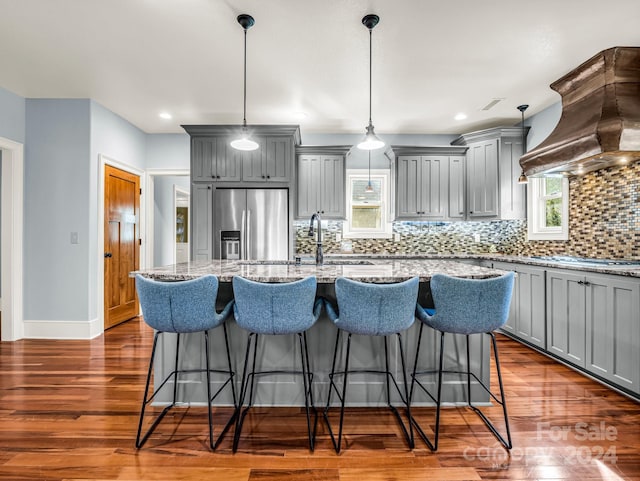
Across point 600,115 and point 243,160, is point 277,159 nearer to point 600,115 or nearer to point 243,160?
point 243,160

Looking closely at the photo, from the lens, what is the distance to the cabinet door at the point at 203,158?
4422 mm

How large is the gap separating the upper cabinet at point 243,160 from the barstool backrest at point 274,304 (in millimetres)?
2762

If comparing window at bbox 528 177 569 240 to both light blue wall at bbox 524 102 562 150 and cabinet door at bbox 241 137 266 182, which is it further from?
cabinet door at bbox 241 137 266 182

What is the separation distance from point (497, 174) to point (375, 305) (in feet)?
11.9

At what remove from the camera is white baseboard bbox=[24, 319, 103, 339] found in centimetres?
389

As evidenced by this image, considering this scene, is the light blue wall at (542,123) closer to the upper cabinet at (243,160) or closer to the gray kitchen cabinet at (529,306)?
the gray kitchen cabinet at (529,306)

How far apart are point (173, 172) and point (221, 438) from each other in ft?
13.8

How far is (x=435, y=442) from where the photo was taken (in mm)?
1856

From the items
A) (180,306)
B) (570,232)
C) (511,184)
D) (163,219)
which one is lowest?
(180,306)

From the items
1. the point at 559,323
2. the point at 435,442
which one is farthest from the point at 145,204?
the point at 559,323

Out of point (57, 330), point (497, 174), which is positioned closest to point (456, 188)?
point (497, 174)

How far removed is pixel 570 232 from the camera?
12.5 feet

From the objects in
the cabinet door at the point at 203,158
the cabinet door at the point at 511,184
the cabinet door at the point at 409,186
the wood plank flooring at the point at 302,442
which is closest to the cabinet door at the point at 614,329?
the wood plank flooring at the point at 302,442

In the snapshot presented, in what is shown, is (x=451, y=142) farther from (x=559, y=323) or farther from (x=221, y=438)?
(x=221, y=438)
